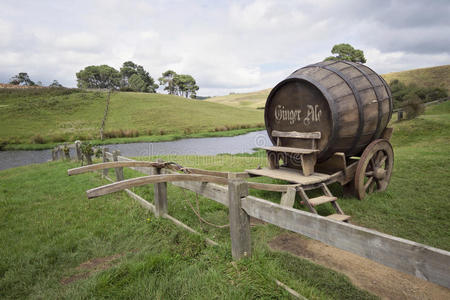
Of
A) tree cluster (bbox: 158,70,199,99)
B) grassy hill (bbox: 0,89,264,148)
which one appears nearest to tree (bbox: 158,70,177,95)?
tree cluster (bbox: 158,70,199,99)

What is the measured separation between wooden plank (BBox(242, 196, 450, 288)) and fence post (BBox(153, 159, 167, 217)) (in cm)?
250

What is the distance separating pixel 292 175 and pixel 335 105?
61.9 inches

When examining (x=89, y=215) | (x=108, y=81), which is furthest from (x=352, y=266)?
(x=108, y=81)

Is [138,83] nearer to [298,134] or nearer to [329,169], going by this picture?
[298,134]

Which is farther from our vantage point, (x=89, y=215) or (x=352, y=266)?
(x=89, y=215)

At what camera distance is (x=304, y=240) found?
388 centimetres

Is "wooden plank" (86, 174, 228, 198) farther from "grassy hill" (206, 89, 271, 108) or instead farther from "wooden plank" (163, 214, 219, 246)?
"grassy hill" (206, 89, 271, 108)

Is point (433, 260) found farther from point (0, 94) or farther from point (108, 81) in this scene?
point (108, 81)

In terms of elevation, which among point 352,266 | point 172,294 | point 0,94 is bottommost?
point 352,266

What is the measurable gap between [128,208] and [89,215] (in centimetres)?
73

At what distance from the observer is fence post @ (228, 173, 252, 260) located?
8.60 ft

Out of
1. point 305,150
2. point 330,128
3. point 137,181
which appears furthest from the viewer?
point 305,150

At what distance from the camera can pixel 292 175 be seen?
5.02 metres

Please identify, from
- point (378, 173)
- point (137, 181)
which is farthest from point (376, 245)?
point (378, 173)
